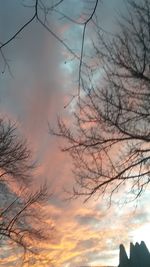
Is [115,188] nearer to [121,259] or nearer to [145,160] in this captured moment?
[145,160]

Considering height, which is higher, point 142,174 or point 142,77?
point 142,77

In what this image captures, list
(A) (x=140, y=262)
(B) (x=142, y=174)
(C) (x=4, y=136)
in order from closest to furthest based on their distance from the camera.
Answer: (B) (x=142, y=174) < (C) (x=4, y=136) < (A) (x=140, y=262)

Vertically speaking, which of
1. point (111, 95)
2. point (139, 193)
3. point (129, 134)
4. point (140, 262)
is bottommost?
point (139, 193)

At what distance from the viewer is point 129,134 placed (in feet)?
35.5

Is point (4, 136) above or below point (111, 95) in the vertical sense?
above

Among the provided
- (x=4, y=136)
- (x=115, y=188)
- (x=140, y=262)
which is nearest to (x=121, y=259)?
(x=140, y=262)

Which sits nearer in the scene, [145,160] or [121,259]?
[145,160]

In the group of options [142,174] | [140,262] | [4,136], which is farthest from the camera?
[140,262]

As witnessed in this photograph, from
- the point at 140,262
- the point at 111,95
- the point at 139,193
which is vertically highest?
the point at 140,262

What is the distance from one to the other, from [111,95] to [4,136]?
20.9ft

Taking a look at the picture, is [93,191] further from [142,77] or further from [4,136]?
[4,136]

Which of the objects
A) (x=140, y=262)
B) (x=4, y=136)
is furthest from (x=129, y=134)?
(x=140, y=262)

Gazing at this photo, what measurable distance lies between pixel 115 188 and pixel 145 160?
98 cm

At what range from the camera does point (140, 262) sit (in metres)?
41.6
